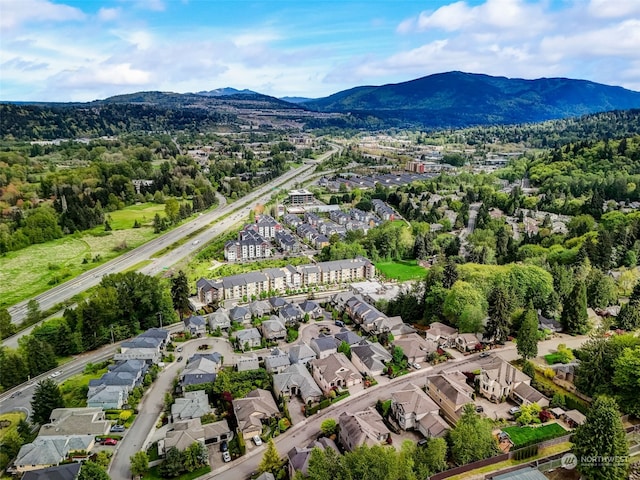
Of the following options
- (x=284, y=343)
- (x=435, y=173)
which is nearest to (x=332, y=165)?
(x=435, y=173)

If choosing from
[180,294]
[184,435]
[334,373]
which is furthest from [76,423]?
[180,294]

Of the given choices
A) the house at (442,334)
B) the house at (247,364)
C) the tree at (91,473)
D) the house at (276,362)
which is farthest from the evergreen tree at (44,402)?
the house at (442,334)

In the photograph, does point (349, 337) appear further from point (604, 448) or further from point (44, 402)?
point (44, 402)

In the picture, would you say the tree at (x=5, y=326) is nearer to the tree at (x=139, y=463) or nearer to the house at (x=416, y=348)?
the tree at (x=139, y=463)

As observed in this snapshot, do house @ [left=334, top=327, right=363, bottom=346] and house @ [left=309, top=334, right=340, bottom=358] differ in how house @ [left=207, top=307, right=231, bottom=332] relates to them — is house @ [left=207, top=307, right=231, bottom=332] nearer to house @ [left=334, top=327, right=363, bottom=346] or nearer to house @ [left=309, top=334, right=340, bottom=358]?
house @ [left=309, top=334, right=340, bottom=358]

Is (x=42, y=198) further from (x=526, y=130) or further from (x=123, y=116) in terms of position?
(x=526, y=130)

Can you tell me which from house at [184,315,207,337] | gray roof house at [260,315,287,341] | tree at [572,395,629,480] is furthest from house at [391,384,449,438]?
house at [184,315,207,337]

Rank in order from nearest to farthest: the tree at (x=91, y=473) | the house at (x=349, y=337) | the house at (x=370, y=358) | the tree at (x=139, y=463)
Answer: the tree at (x=91, y=473) < the tree at (x=139, y=463) < the house at (x=370, y=358) < the house at (x=349, y=337)
